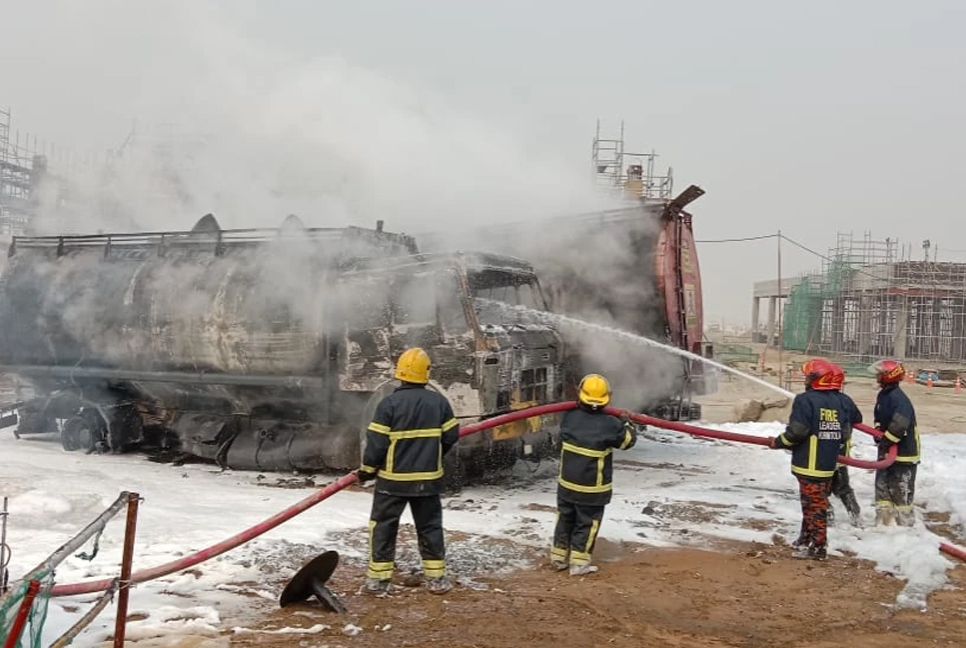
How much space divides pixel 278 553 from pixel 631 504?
11.4ft

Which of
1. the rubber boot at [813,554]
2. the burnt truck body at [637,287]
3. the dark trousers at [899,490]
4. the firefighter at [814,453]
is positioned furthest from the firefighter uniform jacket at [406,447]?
the burnt truck body at [637,287]

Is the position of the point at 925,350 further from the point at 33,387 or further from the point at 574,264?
the point at 33,387

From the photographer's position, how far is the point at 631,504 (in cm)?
754

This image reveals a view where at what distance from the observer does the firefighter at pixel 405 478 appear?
4.94m

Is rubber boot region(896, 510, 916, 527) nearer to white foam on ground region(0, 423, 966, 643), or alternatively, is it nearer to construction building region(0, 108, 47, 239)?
white foam on ground region(0, 423, 966, 643)

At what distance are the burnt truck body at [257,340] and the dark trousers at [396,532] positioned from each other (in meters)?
2.39

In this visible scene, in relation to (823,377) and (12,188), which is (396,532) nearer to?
(823,377)

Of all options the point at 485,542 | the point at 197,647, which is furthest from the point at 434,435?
the point at 197,647

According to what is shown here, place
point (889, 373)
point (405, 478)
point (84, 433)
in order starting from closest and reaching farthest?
point (405, 478)
point (889, 373)
point (84, 433)

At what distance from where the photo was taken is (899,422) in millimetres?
6656

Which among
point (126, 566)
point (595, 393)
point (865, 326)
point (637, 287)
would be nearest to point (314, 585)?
point (126, 566)

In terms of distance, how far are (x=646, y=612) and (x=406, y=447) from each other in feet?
5.72

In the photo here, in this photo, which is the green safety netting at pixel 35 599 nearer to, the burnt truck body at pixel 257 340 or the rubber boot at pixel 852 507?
the burnt truck body at pixel 257 340

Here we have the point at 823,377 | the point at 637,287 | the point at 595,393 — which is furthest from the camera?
the point at 637,287
